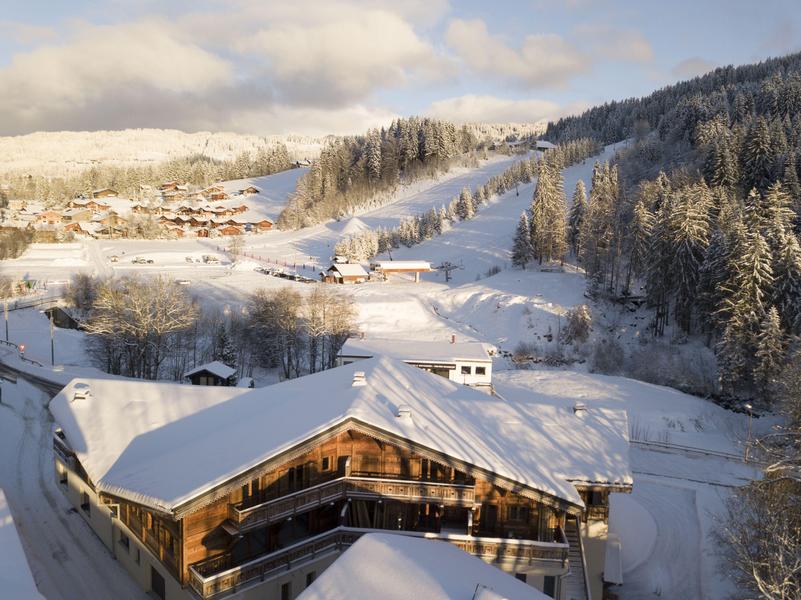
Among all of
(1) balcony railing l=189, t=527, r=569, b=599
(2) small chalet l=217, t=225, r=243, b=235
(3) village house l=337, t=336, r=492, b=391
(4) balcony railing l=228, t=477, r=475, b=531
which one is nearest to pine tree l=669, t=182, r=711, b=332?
(3) village house l=337, t=336, r=492, b=391

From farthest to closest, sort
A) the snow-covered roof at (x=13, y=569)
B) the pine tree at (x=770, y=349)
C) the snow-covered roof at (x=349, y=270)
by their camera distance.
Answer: the snow-covered roof at (x=349, y=270) → the pine tree at (x=770, y=349) → the snow-covered roof at (x=13, y=569)

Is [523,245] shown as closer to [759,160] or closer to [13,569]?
[759,160]

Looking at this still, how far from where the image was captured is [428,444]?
16.3m

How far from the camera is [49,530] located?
20.7 meters

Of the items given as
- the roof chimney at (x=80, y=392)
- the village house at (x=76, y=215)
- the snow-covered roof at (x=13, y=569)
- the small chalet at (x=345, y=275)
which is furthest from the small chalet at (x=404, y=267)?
the village house at (x=76, y=215)

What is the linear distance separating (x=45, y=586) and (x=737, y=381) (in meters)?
44.5

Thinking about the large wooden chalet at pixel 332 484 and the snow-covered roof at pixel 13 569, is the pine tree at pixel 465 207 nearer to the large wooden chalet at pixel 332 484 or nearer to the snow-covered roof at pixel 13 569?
the large wooden chalet at pixel 332 484

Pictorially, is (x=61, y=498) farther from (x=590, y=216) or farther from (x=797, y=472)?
(x=590, y=216)

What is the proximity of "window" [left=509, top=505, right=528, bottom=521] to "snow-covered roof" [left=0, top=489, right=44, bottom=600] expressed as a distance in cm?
1270

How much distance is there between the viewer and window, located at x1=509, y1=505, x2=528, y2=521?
17844 mm

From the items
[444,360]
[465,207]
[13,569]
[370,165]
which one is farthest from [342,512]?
[370,165]

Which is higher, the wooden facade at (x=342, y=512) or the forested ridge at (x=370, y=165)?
the forested ridge at (x=370, y=165)

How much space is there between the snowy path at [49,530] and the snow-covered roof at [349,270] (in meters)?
43.5

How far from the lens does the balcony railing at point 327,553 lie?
15281mm
